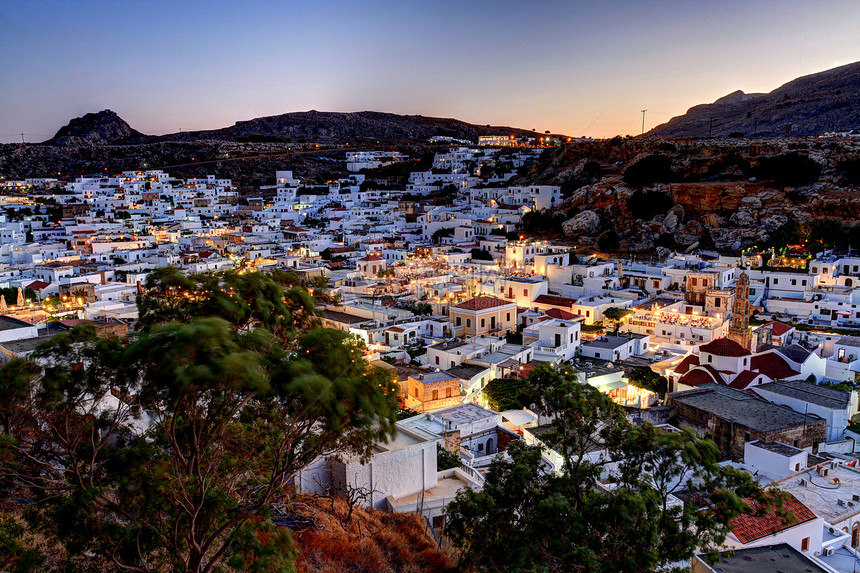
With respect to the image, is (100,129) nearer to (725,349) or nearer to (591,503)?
(725,349)

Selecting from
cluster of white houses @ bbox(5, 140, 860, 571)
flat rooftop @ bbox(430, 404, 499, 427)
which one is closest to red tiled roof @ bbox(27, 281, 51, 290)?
cluster of white houses @ bbox(5, 140, 860, 571)

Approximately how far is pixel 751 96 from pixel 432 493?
370 feet

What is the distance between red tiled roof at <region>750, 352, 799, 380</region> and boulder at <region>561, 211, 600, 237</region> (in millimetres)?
23962

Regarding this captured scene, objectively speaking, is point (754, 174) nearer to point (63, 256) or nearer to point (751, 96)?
point (63, 256)

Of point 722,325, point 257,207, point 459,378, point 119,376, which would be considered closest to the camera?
point 119,376

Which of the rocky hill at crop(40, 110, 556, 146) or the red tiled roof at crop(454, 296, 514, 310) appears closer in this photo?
the red tiled roof at crop(454, 296, 514, 310)

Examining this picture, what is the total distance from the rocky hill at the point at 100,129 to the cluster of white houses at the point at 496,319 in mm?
63308

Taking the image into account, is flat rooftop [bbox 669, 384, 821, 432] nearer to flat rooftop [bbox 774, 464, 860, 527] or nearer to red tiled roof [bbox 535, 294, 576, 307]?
A: flat rooftop [bbox 774, 464, 860, 527]

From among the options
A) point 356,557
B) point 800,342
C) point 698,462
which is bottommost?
point 800,342

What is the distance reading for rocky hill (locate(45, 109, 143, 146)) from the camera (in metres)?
106

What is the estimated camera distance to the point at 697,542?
520cm

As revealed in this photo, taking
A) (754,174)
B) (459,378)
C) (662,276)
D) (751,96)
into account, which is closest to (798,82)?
(751,96)

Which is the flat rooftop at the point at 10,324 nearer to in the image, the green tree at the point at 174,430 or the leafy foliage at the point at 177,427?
the leafy foliage at the point at 177,427

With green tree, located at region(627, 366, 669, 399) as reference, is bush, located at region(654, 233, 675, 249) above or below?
above
